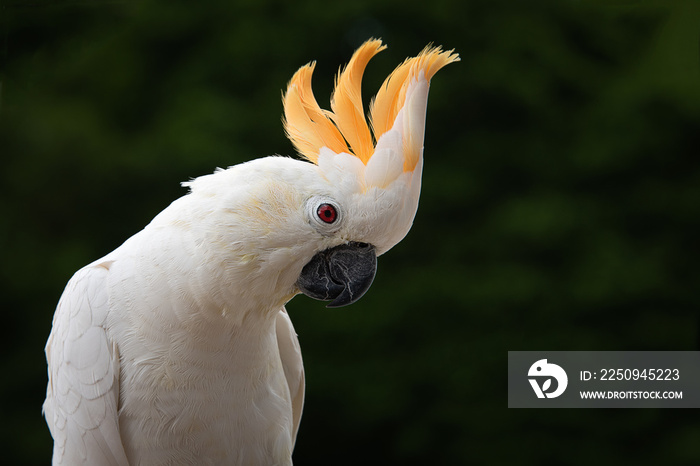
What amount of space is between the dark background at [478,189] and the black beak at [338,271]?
170cm

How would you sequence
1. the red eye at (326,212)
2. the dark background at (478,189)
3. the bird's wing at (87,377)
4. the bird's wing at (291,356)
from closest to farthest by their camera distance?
the red eye at (326,212) → the bird's wing at (87,377) → the bird's wing at (291,356) → the dark background at (478,189)

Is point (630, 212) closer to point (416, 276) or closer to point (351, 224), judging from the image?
point (416, 276)

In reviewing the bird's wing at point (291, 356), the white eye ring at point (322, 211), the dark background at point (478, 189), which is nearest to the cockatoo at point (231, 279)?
the white eye ring at point (322, 211)

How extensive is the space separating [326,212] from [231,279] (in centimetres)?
24

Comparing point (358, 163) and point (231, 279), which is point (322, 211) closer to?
point (358, 163)

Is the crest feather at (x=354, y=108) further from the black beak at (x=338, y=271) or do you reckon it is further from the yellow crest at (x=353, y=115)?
the black beak at (x=338, y=271)

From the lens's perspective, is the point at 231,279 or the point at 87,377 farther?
the point at 87,377

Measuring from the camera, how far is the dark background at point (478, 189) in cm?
305

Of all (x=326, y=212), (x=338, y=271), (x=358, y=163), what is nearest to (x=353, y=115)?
(x=358, y=163)

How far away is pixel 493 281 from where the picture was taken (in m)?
3.14

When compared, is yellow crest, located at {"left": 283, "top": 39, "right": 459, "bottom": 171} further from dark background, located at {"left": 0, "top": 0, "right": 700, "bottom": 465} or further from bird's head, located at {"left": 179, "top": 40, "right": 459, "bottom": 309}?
dark background, located at {"left": 0, "top": 0, "right": 700, "bottom": 465}

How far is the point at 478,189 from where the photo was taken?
3.18 m

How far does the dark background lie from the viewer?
3049 mm

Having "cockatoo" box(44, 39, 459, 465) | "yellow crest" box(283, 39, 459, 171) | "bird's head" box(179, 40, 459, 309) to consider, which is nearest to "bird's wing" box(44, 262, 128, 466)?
"cockatoo" box(44, 39, 459, 465)
